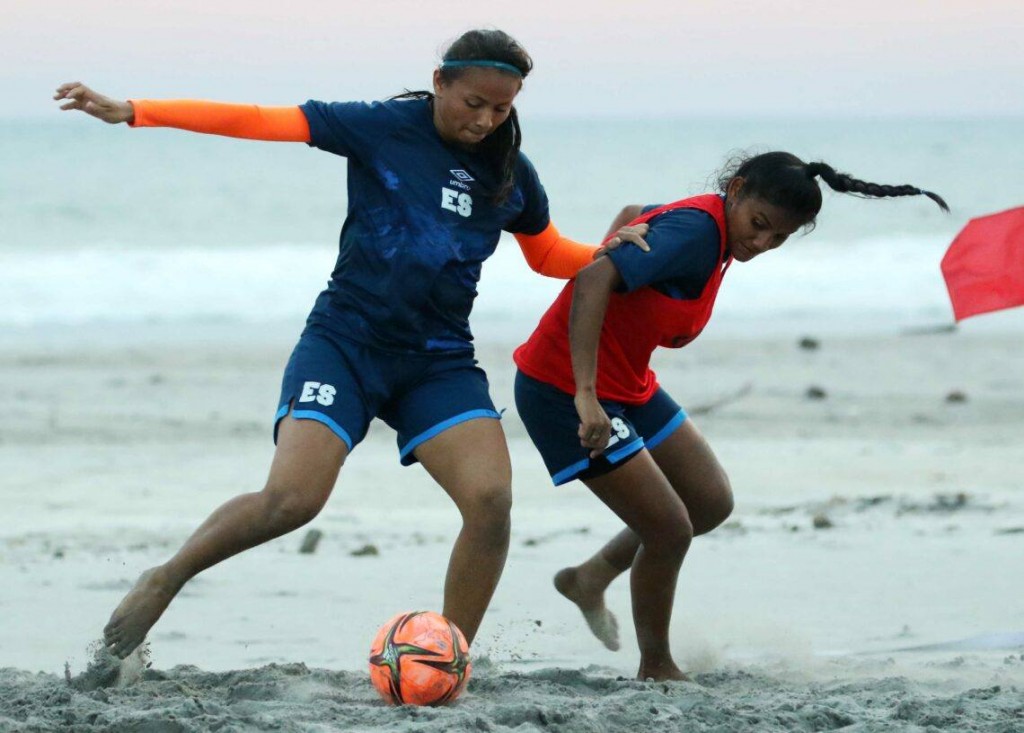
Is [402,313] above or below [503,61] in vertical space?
below

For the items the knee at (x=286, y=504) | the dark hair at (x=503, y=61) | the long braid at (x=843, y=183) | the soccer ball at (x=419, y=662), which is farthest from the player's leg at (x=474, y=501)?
the long braid at (x=843, y=183)

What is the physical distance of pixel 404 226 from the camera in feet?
13.2

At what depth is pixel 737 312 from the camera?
19.6 m

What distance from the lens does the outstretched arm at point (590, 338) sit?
3955 millimetres

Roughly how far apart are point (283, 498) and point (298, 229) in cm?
2698

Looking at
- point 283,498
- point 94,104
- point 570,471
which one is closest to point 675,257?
point 570,471

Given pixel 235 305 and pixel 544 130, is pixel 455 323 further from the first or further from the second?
pixel 544 130

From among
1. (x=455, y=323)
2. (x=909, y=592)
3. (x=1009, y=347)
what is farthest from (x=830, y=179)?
(x=1009, y=347)

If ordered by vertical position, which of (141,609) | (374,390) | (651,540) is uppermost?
(374,390)

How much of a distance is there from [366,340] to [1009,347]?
468 inches

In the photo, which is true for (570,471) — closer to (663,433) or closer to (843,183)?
(663,433)

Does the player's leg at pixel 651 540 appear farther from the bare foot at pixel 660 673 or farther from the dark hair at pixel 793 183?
the dark hair at pixel 793 183

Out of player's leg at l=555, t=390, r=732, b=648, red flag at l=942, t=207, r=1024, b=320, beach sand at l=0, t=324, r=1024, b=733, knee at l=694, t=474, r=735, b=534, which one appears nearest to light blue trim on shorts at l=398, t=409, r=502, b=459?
player's leg at l=555, t=390, r=732, b=648

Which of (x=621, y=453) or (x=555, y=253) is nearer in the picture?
(x=621, y=453)
